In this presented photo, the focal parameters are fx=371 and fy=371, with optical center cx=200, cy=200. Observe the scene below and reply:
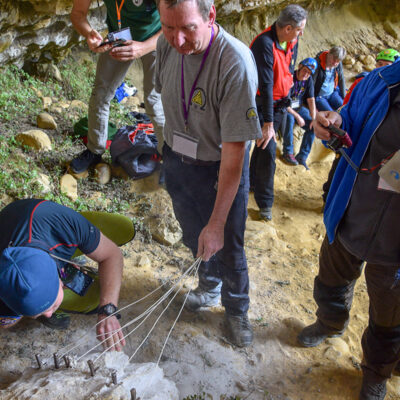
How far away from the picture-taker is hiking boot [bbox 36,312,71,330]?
2.47 m

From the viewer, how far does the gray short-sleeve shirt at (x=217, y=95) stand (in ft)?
6.16

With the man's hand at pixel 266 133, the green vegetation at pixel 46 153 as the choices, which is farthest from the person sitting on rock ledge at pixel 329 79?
the green vegetation at pixel 46 153

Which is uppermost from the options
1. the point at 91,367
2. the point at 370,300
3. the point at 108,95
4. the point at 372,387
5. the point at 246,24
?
the point at 246,24

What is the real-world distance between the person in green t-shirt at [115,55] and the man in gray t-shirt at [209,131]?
2.91 ft

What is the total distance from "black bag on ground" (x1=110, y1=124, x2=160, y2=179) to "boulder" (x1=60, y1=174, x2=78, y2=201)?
0.52 metres

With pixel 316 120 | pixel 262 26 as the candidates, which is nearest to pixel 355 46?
pixel 262 26

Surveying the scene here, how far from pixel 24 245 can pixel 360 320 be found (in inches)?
115

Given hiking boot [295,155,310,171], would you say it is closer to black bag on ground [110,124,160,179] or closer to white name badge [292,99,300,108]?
white name badge [292,99,300,108]

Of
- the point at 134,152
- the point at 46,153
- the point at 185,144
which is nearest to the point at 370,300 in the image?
the point at 185,144

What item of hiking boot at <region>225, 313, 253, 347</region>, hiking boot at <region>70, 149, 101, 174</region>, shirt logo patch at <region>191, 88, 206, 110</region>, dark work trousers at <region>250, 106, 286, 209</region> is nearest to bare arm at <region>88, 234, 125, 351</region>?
hiking boot at <region>225, 313, 253, 347</region>

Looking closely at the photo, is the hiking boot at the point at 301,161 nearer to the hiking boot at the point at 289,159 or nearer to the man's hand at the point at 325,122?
the hiking boot at the point at 289,159

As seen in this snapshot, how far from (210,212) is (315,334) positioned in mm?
1240

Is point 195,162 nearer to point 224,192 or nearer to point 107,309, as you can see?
point 224,192

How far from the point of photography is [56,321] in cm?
248
